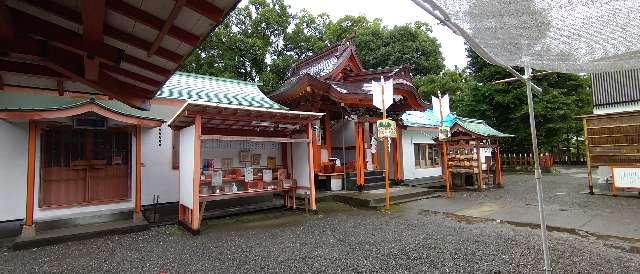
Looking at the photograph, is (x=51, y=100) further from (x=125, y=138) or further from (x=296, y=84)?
(x=296, y=84)

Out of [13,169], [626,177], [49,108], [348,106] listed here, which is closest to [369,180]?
[348,106]

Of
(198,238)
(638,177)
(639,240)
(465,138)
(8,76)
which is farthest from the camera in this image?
(465,138)

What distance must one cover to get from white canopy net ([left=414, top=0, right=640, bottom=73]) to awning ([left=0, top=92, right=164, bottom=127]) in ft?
25.6

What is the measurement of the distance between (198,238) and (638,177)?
44.1ft

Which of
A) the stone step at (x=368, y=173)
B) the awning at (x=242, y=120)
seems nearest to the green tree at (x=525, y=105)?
the stone step at (x=368, y=173)

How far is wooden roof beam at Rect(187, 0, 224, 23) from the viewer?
95.3 inches

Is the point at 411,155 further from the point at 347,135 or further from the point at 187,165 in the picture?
the point at 187,165

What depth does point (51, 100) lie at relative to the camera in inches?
304

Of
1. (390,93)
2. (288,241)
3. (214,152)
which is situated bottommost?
(288,241)

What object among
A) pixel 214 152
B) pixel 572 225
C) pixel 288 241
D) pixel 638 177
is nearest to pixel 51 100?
pixel 214 152

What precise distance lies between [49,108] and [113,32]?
561 cm

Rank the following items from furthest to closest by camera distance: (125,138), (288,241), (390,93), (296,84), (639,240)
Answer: (296,84)
(390,93)
(125,138)
(288,241)
(639,240)

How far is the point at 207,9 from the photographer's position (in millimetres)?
2490

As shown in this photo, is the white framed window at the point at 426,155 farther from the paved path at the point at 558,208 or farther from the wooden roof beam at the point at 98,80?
the wooden roof beam at the point at 98,80
